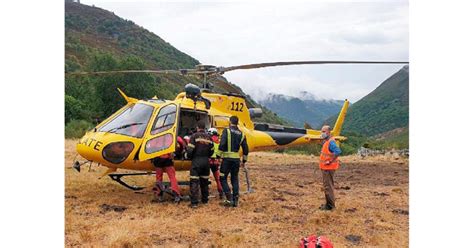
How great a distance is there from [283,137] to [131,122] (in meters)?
3.80

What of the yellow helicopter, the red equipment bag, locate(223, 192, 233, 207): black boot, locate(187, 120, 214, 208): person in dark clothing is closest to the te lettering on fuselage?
the yellow helicopter

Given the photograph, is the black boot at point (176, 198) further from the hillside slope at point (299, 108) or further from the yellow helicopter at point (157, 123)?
the hillside slope at point (299, 108)

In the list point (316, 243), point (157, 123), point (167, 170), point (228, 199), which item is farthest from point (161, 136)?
point (316, 243)

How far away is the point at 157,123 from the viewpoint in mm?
6938

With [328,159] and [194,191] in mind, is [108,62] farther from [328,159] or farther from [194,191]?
[328,159]

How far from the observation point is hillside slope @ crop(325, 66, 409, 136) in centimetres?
909

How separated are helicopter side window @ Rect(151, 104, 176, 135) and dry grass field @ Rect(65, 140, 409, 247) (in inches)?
47.2

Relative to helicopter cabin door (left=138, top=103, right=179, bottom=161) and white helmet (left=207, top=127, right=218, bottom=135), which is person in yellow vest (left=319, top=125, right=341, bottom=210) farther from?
helicopter cabin door (left=138, top=103, right=179, bottom=161)

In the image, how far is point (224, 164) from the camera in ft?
22.9

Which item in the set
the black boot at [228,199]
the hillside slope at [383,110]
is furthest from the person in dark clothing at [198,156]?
the hillside slope at [383,110]
